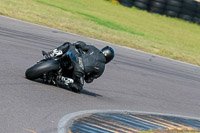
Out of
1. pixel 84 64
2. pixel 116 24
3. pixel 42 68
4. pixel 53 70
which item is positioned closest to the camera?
pixel 42 68

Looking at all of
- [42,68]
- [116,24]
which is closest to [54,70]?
[42,68]

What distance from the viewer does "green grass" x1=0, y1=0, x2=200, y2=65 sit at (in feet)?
62.3

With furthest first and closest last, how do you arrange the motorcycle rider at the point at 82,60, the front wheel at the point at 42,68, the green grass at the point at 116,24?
1. the green grass at the point at 116,24
2. the motorcycle rider at the point at 82,60
3. the front wheel at the point at 42,68

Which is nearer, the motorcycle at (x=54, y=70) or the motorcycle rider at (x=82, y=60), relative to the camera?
the motorcycle at (x=54, y=70)

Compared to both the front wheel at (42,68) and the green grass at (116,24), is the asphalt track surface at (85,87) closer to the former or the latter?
the front wheel at (42,68)

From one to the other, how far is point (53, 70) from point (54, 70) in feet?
0.10

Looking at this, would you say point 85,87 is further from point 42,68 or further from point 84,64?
point 42,68

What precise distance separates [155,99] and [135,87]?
0.85m

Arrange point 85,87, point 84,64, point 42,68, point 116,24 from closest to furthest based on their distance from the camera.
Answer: point 42,68
point 84,64
point 85,87
point 116,24

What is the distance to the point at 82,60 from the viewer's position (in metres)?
8.25

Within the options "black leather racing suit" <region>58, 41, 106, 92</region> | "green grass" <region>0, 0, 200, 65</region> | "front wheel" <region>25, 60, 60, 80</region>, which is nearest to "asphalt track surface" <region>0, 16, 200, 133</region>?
"front wheel" <region>25, 60, 60, 80</region>

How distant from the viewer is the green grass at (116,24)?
62.3 ft

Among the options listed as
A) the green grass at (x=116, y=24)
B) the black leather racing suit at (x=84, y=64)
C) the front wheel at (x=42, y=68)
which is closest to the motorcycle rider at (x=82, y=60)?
the black leather racing suit at (x=84, y=64)

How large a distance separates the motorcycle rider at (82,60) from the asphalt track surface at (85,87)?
33 cm
